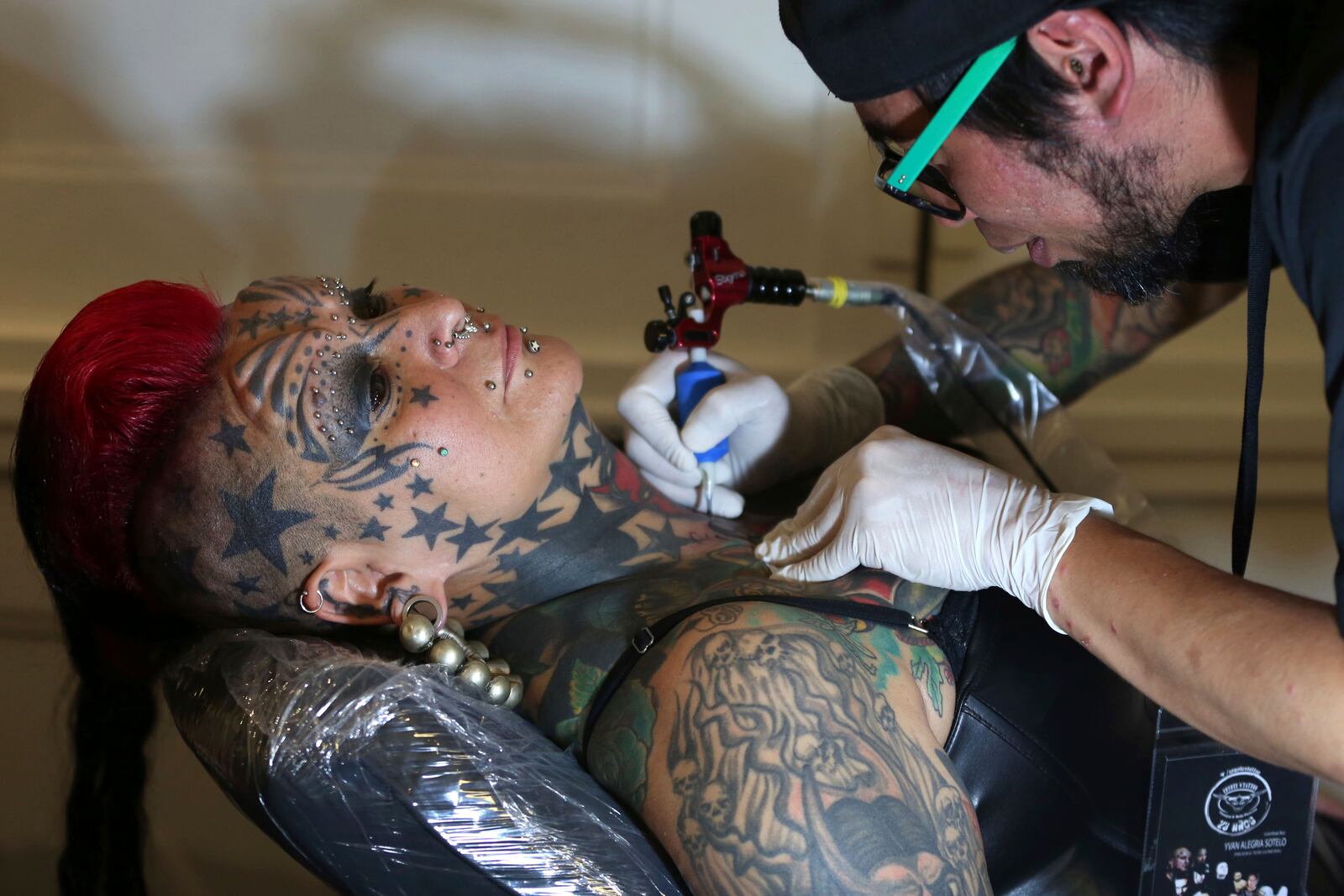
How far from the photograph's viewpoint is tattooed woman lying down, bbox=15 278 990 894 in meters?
1.10

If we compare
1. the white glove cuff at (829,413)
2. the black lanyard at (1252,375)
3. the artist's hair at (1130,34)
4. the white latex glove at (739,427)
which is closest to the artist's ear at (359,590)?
the white latex glove at (739,427)

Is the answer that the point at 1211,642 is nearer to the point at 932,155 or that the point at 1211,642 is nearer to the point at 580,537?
the point at 932,155

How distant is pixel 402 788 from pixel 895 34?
82 cm

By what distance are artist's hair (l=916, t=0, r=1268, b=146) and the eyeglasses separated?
1 cm

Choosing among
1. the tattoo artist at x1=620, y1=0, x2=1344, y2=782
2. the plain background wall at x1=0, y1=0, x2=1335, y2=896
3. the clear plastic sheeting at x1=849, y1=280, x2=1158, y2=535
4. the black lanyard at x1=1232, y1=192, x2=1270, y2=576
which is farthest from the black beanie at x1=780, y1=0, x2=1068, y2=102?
the plain background wall at x1=0, y1=0, x2=1335, y2=896

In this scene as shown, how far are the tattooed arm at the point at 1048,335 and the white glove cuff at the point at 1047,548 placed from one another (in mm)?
708

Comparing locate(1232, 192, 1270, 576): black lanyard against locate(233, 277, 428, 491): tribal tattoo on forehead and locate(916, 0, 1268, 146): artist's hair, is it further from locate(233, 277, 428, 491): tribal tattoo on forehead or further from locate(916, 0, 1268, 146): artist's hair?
locate(233, 277, 428, 491): tribal tattoo on forehead

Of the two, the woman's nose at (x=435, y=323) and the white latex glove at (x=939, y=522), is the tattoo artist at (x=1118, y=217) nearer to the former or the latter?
the white latex glove at (x=939, y=522)

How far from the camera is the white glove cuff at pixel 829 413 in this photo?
1707 millimetres

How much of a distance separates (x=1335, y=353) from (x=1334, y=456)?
0.08 m

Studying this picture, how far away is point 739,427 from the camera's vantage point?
164 cm

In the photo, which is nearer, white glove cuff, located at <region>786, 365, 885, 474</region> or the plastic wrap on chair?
the plastic wrap on chair

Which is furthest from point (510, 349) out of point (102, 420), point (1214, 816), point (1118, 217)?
point (1214, 816)

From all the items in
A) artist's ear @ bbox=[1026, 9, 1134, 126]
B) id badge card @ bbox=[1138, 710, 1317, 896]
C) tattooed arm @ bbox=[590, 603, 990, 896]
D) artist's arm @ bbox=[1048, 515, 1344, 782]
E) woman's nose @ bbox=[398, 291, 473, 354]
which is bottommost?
id badge card @ bbox=[1138, 710, 1317, 896]
